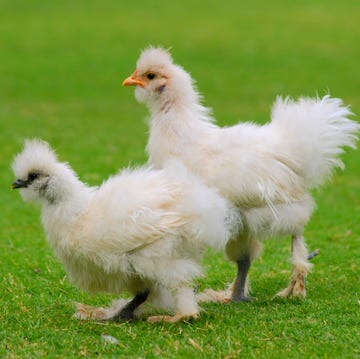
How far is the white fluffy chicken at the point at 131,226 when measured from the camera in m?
5.63

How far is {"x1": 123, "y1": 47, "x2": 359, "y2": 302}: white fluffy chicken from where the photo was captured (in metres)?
6.30

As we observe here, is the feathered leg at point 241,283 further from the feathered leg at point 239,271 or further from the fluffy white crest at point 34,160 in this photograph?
the fluffy white crest at point 34,160

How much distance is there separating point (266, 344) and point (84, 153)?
8173mm

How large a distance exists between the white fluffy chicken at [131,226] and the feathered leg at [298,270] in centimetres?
88

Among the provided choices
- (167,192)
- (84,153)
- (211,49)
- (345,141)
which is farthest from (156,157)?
(211,49)

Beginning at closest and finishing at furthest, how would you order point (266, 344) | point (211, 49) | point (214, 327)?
point (266, 344)
point (214, 327)
point (211, 49)

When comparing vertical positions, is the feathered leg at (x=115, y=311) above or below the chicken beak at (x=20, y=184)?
below

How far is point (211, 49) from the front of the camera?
23.5 meters

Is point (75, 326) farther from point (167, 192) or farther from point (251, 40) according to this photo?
point (251, 40)

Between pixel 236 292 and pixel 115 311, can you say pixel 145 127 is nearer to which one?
pixel 236 292

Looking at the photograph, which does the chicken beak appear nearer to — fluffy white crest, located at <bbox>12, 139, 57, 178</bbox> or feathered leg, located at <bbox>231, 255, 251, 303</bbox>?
fluffy white crest, located at <bbox>12, 139, 57, 178</bbox>

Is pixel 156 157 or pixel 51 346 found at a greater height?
pixel 156 157

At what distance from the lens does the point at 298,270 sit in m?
6.63

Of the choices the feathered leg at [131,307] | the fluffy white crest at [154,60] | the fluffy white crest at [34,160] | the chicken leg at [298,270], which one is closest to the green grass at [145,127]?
the chicken leg at [298,270]
